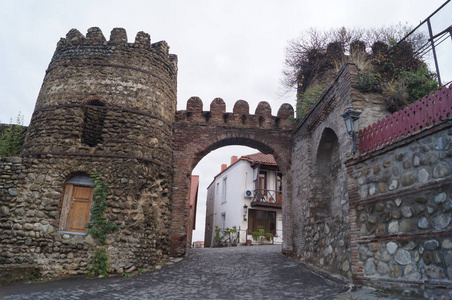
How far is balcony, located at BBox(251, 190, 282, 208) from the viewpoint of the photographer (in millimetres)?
19688

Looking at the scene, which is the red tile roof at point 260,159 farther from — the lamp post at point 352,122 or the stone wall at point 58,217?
the lamp post at point 352,122

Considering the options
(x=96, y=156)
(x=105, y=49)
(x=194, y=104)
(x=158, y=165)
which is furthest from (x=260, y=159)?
(x=96, y=156)

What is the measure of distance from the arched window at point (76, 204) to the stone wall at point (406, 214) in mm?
6056

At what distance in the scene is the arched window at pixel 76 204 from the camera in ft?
26.5

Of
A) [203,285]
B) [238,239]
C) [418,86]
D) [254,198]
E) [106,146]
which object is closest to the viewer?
[203,285]

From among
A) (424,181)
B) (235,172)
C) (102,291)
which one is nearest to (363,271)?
(424,181)

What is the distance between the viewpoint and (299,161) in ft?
34.4

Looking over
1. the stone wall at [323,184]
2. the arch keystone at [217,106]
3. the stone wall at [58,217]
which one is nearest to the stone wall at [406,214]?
the stone wall at [323,184]

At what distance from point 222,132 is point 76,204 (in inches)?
199

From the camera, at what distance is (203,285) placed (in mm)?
6922

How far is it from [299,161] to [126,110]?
528 cm

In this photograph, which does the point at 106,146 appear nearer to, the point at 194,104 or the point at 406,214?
the point at 194,104

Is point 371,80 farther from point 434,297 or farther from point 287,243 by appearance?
point 287,243

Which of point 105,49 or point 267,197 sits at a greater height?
point 105,49
